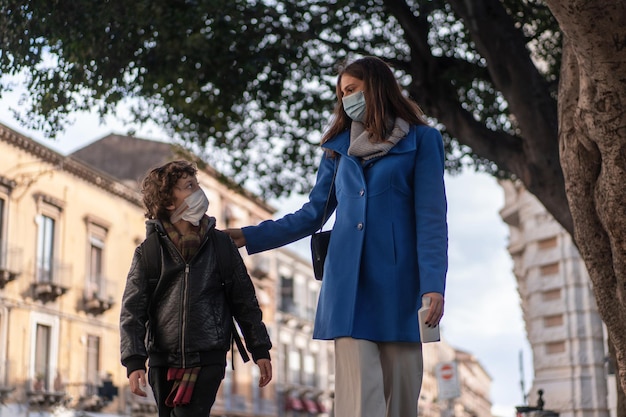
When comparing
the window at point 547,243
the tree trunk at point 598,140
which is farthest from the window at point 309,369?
the tree trunk at point 598,140

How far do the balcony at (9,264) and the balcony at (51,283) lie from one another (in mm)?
1116

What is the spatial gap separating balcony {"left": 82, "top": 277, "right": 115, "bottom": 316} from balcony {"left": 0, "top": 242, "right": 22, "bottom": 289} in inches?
168

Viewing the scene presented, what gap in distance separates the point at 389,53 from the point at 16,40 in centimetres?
510

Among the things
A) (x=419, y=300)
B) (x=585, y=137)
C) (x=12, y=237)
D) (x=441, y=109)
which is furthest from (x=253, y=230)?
(x=12, y=237)

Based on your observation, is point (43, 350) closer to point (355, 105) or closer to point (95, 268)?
point (95, 268)

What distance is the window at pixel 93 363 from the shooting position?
36.4 m

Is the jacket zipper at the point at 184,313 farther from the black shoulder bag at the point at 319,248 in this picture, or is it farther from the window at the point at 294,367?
the window at the point at 294,367

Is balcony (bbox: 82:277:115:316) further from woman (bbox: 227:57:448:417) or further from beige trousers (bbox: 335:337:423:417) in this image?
beige trousers (bbox: 335:337:423:417)

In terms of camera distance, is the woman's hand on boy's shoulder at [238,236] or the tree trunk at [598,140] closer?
the woman's hand on boy's shoulder at [238,236]

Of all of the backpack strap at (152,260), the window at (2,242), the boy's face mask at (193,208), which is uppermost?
the window at (2,242)

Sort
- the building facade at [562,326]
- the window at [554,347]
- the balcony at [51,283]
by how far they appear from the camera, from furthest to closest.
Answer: the balcony at [51,283] → the window at [554,347] → the building facade at [562,326]

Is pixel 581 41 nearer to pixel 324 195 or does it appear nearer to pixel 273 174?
pixel 324 195

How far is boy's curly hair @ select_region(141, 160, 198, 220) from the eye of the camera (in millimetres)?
4637

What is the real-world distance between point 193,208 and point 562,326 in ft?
63.7
